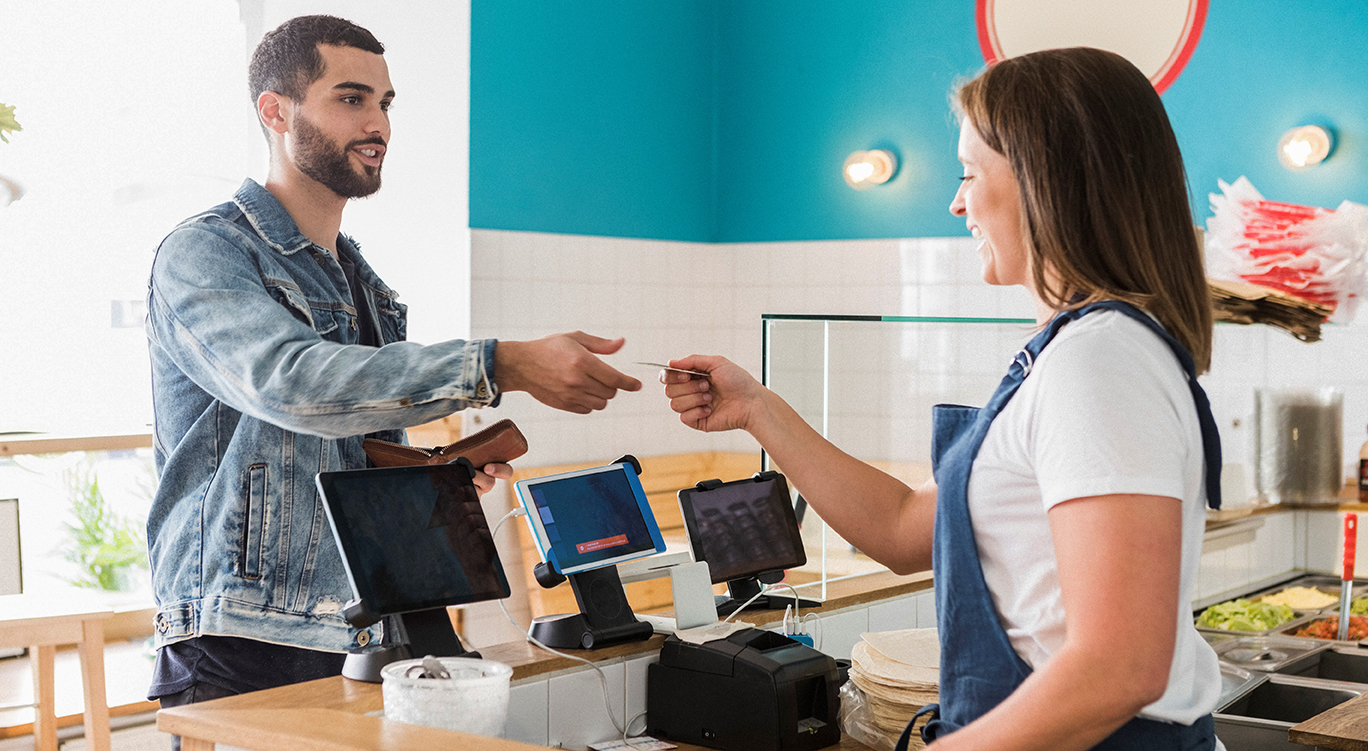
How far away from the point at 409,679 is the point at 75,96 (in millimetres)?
3435

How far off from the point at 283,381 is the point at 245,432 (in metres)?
0.25

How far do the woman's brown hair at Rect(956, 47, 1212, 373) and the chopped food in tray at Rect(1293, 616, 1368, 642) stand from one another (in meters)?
2.18

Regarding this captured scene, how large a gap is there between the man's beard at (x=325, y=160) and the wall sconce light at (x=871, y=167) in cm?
343

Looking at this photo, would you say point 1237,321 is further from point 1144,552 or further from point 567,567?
point 1144,552

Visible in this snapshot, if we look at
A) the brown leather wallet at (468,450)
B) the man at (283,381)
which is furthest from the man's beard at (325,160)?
the brown leather wallet at (468,450)

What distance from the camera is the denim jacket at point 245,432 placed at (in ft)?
4.99

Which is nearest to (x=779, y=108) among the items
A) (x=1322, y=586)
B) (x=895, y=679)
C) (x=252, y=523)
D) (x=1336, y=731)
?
(x=1322, y=586)

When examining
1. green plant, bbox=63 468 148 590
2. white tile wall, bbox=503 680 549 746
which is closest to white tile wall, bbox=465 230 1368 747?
white tile wall, bbox=503 680 549 746

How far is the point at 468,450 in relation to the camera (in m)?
1.87

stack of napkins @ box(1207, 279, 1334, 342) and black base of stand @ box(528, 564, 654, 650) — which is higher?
stack of napkins @ box(1207, 279, 1334, 342)

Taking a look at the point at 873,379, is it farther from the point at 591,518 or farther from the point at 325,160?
the point at 325,160

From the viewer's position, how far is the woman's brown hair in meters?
1.16

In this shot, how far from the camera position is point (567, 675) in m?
1.78

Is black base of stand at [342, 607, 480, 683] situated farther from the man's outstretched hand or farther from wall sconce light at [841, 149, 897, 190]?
wall sconce light at [841, 149, 897, 190]
